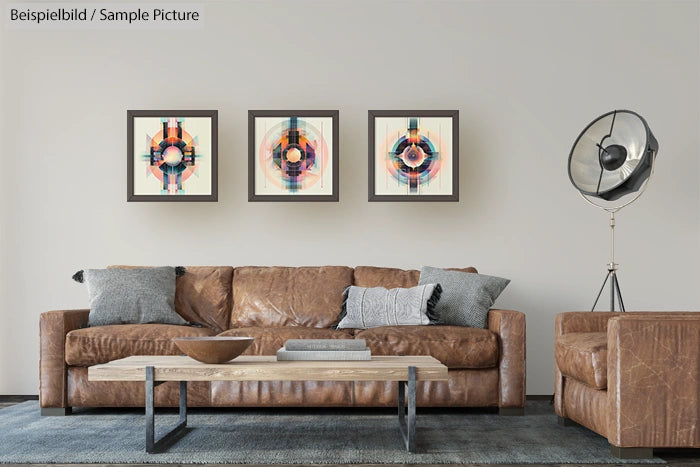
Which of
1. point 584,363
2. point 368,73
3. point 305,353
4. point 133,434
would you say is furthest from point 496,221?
point 133,434

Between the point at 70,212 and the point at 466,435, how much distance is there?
10.0 ft

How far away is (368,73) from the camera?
500 cm

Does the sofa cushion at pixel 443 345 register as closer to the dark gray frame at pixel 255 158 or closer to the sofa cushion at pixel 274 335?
the sofa cushion at pixel 274 335

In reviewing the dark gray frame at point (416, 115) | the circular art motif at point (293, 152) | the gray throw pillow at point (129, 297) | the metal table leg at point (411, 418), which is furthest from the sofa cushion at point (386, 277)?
the metal table leg at point (411, 418)

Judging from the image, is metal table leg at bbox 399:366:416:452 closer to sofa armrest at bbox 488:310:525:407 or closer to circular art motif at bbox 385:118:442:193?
sofa armrest at bbox 488:310:525:407

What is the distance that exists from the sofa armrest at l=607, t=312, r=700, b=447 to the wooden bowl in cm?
151

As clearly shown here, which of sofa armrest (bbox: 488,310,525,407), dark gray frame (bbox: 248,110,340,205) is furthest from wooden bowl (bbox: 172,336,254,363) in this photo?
dark gray frame (bbox: 248,110,340,205)

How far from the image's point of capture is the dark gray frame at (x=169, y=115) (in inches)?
189

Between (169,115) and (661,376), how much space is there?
11.1 feet

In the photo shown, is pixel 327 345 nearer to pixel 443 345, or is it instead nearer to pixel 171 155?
pixel 443 345

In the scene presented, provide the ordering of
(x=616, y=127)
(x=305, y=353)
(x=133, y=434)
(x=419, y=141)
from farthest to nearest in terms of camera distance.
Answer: (x=419, y=141), (x=616, y=127), (x=133, y=434), (x=305, y=353)

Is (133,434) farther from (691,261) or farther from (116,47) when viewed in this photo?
(691,261)

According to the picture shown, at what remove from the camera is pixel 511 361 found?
3.90m

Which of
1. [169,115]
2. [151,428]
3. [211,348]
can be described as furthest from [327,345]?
[169,115]
